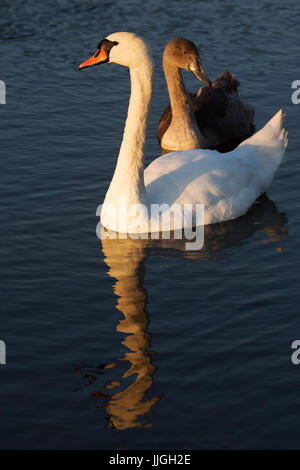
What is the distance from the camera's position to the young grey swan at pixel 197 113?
47.2 feet

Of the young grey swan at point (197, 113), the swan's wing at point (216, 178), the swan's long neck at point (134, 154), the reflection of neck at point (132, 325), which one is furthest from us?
the young grey swan at point (197, 113)

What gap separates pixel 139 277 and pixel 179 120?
4908 mm

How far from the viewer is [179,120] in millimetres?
14391

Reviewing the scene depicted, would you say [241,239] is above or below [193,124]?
below

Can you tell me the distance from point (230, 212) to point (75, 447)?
5.28m

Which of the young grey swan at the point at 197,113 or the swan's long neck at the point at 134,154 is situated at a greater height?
the young grey swan at the point at 197,113

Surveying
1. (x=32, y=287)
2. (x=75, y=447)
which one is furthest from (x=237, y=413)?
(x=32, y=287)

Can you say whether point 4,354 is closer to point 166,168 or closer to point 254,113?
point 166,168

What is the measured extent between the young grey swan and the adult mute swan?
7.46ft

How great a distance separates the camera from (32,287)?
32.2ft

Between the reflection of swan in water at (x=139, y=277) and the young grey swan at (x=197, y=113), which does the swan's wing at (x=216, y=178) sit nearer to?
the reflection of swan in water at (x=139, y=277)

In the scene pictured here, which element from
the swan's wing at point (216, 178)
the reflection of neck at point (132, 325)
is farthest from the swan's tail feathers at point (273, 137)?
the reflection of neck at point (132, 325)

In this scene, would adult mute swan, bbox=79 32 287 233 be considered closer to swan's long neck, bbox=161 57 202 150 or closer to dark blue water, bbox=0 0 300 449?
dark blue water, bbox=0 0 300 449

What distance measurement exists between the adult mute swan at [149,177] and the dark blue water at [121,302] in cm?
29
